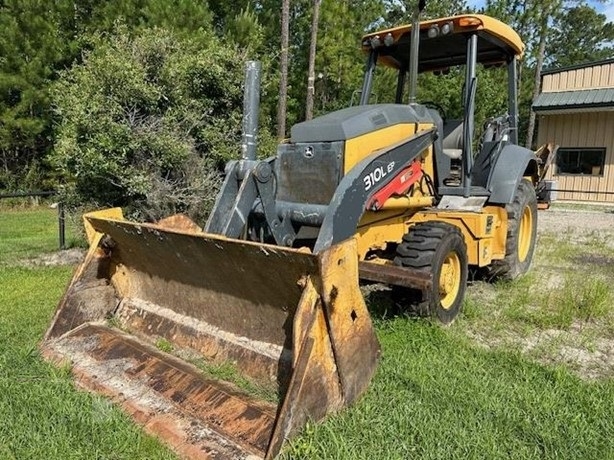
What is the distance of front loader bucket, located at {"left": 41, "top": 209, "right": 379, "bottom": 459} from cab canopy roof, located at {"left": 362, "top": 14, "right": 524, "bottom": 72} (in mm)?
2596

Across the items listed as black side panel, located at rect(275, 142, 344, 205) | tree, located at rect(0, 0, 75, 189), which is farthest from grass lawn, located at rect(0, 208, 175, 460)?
tree, located at rect(0, 0, 75, 189)

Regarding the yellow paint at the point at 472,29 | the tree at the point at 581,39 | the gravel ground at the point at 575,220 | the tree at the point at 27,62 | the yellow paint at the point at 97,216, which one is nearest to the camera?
the yellow paint at the point at 97,216

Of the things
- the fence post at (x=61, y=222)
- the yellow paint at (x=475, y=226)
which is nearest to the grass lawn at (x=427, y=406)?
the yellow paint at (x=475, y=226)

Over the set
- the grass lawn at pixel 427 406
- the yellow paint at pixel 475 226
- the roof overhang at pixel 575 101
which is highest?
the roof overhang at pixel 575 101

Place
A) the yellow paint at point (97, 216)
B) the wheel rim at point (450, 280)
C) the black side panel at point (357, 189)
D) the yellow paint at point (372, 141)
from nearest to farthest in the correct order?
the black side panel at point (357, 189) < the yellow paint at point (372, 141) < the yellow paint at point (97, 216) < the wheel rim at point (450, 280)

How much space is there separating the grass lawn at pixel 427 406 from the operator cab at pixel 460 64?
4.72 feet

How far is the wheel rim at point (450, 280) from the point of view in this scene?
14.0 ft

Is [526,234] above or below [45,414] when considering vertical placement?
above

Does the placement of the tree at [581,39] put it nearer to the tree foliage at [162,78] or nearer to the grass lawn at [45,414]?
the tree foliage at [162,78]

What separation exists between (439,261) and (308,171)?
1.15 m

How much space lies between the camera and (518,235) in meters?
5.71

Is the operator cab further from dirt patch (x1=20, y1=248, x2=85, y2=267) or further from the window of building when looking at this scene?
the window of building

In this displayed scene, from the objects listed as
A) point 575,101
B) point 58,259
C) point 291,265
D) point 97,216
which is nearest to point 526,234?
point 291,265

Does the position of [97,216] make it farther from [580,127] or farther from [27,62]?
[580,127]
